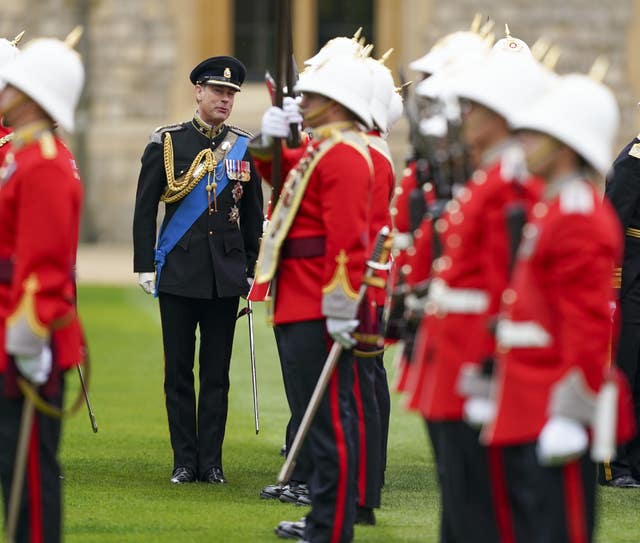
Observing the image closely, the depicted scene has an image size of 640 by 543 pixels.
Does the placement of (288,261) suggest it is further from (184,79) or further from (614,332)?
(184,79)

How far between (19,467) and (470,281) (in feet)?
5.37

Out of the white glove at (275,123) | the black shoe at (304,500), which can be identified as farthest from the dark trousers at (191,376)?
the white glove at (275,123)

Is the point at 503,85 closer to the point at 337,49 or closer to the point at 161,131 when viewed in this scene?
the point at 337,49

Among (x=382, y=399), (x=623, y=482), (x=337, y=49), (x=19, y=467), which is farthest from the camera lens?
(x=623, y=482)

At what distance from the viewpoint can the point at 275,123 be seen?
7.96m

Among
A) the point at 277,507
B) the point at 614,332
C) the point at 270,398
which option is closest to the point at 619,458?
the point at 614,332

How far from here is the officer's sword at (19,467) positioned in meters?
6.16

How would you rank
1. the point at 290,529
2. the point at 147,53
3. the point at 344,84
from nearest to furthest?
the point at 344,84
the point at 290,529
the point at 147,53

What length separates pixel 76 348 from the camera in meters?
6.34

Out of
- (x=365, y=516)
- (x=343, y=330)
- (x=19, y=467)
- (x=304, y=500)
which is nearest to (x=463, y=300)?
(x=19, y=467)

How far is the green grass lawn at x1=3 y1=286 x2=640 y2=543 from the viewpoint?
812 centimetres

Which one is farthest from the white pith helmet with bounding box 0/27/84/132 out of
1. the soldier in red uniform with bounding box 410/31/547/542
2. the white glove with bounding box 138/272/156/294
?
the white glove with bounding box 138/272/156/294

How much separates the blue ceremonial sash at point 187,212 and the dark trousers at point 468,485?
3.93m

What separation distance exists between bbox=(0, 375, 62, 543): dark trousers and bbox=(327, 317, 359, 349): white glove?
147cm
